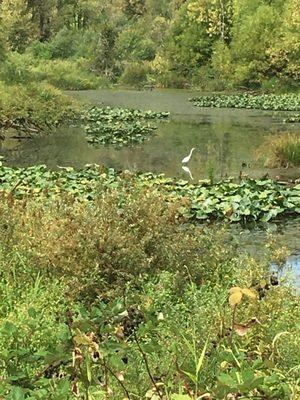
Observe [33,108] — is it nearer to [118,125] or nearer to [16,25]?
[118,125]

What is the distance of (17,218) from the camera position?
5766mm

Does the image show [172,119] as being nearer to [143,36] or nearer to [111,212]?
[111,212]

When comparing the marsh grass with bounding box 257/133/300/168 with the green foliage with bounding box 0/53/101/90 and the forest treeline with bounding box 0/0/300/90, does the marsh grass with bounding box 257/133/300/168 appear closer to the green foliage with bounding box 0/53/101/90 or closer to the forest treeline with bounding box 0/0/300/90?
the forest treeline with bounding box 0/0/300/90

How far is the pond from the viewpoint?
40.3 feet

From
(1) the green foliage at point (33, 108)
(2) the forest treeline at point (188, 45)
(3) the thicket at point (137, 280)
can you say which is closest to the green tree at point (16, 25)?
(2) the forest treeline at point (188, 45)

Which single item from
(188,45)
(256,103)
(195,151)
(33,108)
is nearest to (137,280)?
(195,151)

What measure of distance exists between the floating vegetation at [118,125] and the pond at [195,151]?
0.34 meters

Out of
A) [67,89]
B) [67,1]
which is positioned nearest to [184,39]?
[67,89]

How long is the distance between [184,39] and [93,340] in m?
46.2

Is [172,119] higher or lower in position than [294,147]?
lower

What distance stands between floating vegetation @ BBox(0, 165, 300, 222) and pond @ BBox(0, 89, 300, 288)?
14.6 inches

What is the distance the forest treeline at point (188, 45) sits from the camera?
38875 millimetres

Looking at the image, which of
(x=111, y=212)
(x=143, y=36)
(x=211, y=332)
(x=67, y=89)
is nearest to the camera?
(x=211, y=332)

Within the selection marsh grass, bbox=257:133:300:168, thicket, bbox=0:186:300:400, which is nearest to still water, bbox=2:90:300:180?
marsh grass, bbox=257:133:300:168
